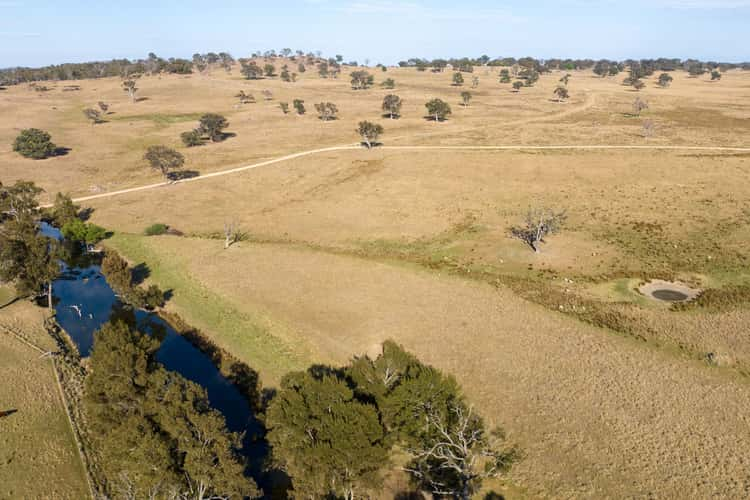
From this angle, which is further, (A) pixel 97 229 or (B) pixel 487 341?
(A) pixel 97 229

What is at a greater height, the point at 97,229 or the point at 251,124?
the point at 251,124

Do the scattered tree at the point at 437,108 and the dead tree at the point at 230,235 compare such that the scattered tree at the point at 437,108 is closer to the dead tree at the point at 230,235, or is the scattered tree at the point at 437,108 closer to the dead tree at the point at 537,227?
the dead tree at the point at 537,227

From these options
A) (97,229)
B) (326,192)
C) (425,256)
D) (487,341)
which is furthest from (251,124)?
(487,341)

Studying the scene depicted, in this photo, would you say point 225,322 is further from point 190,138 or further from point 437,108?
point 437,108

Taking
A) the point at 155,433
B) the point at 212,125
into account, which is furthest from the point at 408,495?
the point at 212,125

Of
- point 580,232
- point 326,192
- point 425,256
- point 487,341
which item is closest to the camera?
point 487,341

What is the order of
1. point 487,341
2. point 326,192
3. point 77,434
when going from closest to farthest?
point 77,434 < point 487,341 < point 326,192

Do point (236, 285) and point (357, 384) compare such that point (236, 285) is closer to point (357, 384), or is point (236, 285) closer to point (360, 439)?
point (357, 384)
